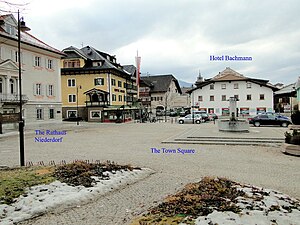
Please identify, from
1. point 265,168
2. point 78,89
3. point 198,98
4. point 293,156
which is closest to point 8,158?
point 265,168

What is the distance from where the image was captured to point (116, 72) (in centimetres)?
5238

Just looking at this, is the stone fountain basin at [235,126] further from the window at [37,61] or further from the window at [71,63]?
the window at [71,63]

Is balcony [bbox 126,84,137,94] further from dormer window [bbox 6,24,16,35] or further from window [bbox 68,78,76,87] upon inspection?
dormer window [bbox 6,24,16,35]

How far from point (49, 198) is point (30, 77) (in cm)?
3064

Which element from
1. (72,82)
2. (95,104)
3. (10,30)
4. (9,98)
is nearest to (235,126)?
(9,98)

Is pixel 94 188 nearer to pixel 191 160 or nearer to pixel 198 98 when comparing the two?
pixel 191 160

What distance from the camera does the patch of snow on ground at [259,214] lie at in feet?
13.5

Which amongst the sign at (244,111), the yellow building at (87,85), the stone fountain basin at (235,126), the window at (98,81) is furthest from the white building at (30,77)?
the sign at (244,111)

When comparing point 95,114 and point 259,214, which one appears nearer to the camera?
point 259,214

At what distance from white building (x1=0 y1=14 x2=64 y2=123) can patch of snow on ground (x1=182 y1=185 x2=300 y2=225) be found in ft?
90.1

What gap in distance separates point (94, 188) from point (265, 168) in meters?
6.43

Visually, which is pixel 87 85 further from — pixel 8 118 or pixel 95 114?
pixel 8 118

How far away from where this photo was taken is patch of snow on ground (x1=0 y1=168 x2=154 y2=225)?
4.89 m

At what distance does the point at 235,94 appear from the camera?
195 feet
